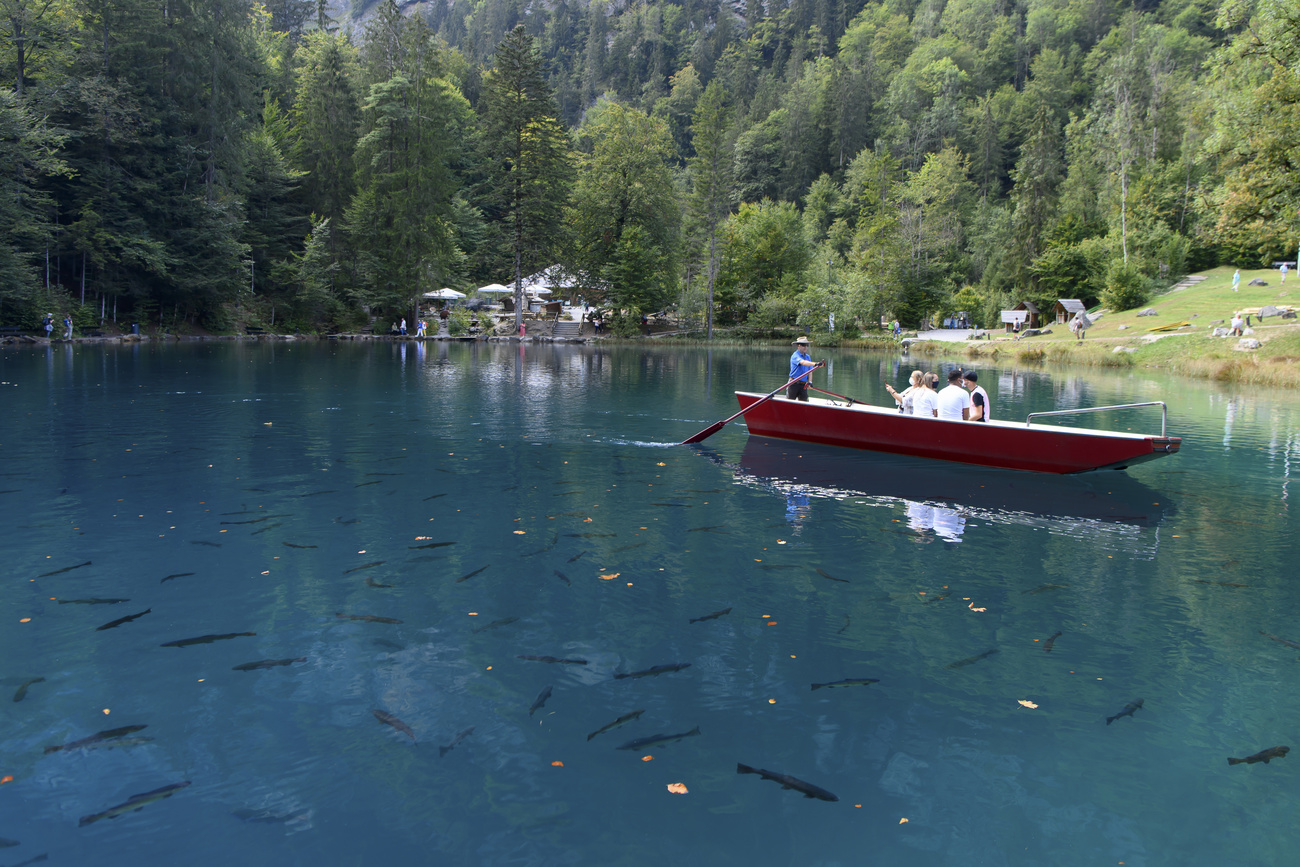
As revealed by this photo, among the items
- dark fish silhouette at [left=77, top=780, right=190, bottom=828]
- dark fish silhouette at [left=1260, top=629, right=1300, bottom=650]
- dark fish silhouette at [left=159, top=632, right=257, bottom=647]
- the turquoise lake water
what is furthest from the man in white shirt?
dark fish silhouette at [left=77, top=780, right=190, bottom=828]

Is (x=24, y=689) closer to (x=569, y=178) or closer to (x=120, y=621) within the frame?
(x=120, y=621)

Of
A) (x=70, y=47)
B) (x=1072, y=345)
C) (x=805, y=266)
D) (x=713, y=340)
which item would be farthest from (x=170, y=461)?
(x=805, y=266)

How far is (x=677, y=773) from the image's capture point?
5078 millimetres

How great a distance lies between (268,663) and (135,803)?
1781 mm

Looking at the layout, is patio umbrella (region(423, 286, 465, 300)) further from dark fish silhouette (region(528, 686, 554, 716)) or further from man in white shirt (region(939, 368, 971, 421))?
dark fish silhouette (region(528, 686, 554, 716))

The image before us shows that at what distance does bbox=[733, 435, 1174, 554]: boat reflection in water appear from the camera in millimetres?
11445

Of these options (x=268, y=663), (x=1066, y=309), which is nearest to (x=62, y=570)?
(x=268, y=663)

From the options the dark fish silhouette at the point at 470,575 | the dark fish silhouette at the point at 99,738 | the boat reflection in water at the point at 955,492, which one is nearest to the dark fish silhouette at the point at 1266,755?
the boat reflection in water at the point at 955,492

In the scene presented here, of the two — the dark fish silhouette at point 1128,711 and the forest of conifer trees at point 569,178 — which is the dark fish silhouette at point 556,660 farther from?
the forest of conifer trees at point 569,178

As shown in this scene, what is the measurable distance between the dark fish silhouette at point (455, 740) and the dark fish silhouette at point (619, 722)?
2.59ft

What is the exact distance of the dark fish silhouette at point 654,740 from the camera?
534 cm

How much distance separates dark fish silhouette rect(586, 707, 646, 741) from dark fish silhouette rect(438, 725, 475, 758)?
0.79 metres

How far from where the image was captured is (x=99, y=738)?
17.6 ft

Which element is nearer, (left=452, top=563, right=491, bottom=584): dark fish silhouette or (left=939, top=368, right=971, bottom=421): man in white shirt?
(left=452, top=563, right=491, bottom=584): dark fish silhouette
